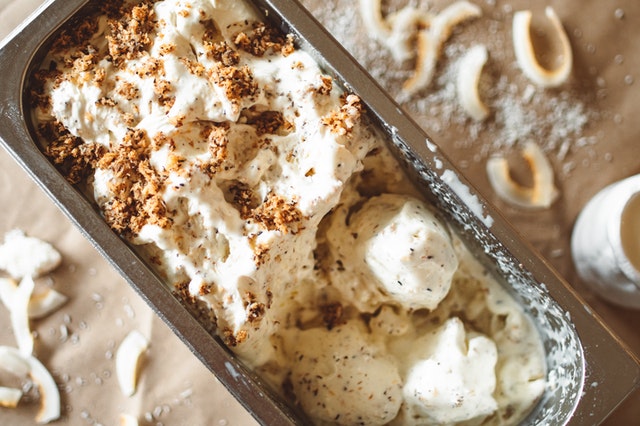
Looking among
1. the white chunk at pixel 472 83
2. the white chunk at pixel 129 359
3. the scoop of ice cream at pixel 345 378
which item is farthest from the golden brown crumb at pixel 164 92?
the white chunk at pixel 472 83

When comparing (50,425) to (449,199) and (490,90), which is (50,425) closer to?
(449,199)

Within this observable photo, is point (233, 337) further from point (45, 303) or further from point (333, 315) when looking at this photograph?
point (45, 303)

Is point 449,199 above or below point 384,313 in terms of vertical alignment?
above

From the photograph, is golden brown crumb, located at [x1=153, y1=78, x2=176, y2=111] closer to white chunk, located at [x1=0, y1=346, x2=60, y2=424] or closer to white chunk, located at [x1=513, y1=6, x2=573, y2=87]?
white chunk, located at [x1=0, y1=346, x2=60, y2=424]

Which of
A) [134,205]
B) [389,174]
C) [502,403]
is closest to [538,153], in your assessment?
[389,174]

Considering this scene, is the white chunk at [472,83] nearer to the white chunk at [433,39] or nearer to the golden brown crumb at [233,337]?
the white chunk at [433,39]

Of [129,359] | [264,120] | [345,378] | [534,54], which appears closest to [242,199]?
[264,120]
